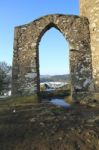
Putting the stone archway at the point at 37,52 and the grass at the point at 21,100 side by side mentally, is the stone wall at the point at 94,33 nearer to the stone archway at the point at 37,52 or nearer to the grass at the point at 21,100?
the stone archway at the point at 37,52

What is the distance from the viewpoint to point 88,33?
54.3ft

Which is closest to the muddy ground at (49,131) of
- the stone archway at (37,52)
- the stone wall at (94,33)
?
the stone wall at (94,33)

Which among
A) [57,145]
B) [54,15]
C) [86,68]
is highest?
[54,15]

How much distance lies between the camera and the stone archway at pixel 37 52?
16.3 metres

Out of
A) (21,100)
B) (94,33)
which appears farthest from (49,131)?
(94,33)

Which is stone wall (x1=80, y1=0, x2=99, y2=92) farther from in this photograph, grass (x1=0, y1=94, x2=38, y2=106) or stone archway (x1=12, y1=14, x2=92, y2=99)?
grass (x1=0, y1=94, x2=38, y2=106)

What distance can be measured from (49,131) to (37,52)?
865 cm

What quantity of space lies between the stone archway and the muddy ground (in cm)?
520

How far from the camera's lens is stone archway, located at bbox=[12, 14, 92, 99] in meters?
16.3

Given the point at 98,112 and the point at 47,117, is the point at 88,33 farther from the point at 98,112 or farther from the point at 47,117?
the point at 47,117

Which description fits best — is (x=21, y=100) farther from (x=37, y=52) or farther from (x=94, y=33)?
(x=94, y=33)

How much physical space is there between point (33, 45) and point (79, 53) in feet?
8.25

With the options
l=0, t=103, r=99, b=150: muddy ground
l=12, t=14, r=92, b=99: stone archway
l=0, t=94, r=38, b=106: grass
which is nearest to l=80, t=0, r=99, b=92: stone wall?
l=12, t=14, r=92, b=99: stone archway

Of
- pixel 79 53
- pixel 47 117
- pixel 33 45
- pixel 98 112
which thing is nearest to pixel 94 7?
pixel 79 53
